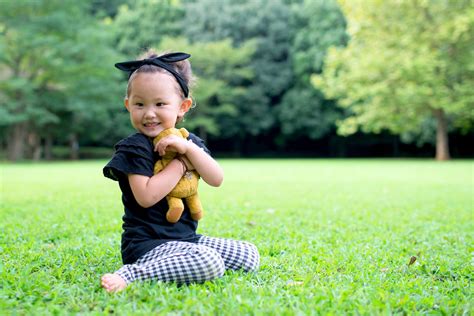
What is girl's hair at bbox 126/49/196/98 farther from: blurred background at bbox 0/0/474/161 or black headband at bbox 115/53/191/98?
blurred background at bbox 0/0/474/161

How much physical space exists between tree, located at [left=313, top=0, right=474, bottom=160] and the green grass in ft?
49.0

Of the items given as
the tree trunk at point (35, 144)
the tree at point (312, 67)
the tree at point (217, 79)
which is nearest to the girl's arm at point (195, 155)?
the tree at point (217, 79)

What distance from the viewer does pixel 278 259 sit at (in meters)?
2.90

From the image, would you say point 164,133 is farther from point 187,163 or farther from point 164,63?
point 164,63

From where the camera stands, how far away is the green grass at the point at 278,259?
200cm

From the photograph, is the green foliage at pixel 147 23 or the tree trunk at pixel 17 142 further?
the green foliage at pixel 147 23

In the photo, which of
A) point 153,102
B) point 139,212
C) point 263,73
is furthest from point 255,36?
point 139,212

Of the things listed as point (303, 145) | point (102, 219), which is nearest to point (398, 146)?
point (303, 145)

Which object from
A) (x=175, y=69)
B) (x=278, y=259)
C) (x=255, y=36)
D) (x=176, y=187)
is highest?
(x=255, y=36)

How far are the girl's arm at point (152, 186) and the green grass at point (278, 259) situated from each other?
412 millimetres

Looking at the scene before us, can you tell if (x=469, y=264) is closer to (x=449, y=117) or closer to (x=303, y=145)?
(x=449, y=117)

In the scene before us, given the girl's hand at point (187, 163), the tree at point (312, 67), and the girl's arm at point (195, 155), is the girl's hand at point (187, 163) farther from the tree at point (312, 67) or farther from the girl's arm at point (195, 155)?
the tree at point (312, 67)

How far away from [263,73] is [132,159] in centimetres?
2768

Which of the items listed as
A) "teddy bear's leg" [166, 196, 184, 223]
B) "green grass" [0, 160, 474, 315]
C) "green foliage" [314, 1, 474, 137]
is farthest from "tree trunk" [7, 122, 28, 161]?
"teddy bear's leg" [166, 196, 184, 223]
